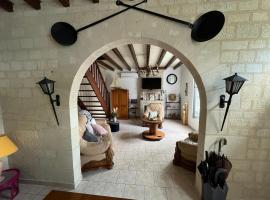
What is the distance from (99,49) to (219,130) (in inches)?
76.8

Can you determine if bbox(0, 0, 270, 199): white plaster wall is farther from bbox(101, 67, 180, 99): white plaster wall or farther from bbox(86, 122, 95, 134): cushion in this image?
bbox(101, 67, 180, 99): white plaster wall

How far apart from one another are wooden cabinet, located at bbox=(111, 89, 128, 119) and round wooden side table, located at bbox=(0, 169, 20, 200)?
17.2ft

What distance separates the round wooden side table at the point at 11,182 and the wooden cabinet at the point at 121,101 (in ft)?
17.2

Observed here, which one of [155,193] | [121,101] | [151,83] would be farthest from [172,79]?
[155,193]

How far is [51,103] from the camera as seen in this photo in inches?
86.1

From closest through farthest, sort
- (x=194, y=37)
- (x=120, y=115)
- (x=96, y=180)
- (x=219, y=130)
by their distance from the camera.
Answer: (x=194, y=37)
(x=219, y=130)
(x=96, y=180)
(x=120, y=115)

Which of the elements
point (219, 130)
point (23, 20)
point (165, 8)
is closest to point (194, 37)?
point (165, 8)

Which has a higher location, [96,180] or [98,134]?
[98,134]

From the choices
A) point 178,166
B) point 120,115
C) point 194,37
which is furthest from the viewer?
point 120,115

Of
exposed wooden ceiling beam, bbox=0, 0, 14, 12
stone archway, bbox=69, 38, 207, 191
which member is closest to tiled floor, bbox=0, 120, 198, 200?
stone archway, bbox=69, 38, 207, 191

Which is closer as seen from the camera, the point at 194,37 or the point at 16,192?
the point at 194,37

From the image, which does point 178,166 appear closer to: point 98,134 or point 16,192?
point 98,134

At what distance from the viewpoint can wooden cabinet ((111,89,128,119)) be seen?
7.27 meters

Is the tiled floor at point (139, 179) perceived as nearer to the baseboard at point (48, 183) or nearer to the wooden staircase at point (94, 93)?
the baseboard at point (48, 183)
